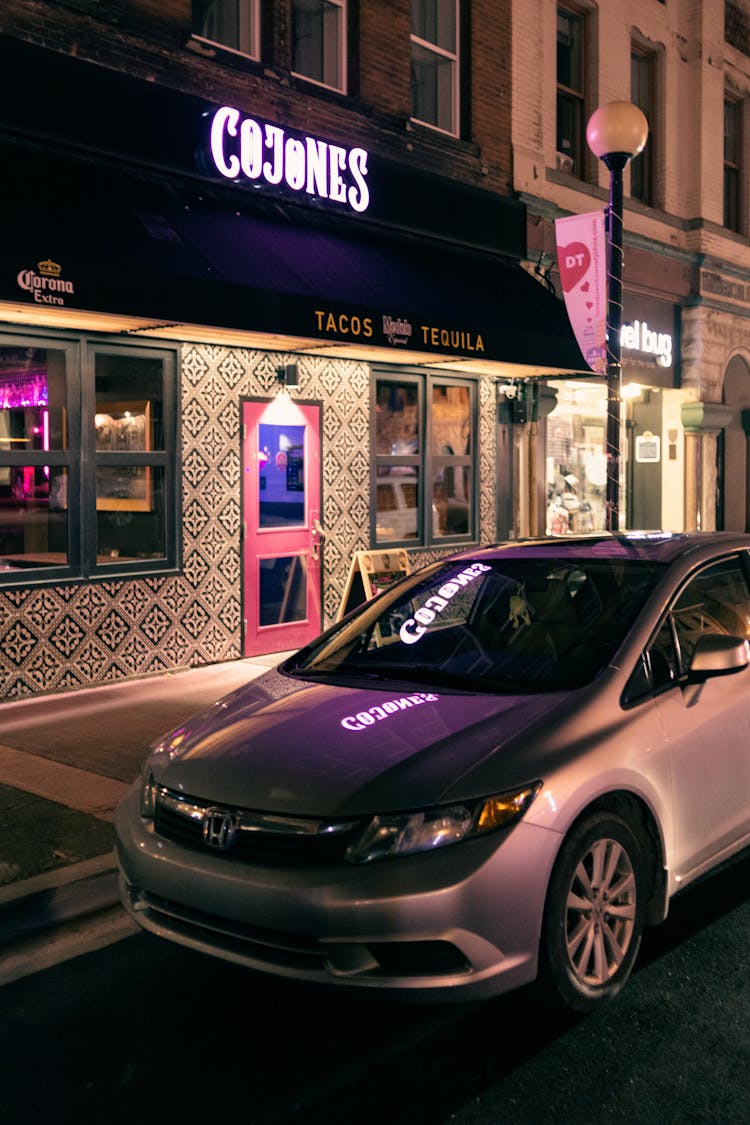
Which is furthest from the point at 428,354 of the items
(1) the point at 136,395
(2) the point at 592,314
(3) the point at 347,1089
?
(3) the point at 347,1089

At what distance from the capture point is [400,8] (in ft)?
41.5

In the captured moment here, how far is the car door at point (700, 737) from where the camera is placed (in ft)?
14.8

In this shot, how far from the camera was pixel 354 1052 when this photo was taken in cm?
386

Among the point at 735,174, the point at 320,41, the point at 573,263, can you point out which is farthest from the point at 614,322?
the point at 735,174

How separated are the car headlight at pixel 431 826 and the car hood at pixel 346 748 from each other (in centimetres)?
4

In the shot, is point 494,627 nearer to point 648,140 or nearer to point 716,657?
point 716,657

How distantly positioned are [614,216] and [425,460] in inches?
158

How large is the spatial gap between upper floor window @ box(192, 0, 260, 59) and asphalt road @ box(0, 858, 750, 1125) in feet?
29.3

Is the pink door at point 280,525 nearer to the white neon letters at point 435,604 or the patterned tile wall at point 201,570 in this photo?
the patterned tile wall at point 201,570

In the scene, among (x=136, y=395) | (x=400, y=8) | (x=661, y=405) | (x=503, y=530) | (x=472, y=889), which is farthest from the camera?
(x=661, y=405)

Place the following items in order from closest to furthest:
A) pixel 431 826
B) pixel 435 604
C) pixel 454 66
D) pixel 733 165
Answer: pixel 431 826 → pixel 435 604 → pixel 454 66 → pixel 733 165

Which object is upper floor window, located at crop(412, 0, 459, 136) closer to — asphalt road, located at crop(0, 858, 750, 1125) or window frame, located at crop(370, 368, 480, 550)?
window frame, located at crop(370, 368, 480, 550)

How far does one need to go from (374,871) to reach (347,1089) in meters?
0.67

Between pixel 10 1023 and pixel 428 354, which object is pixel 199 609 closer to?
pixel 428 354
